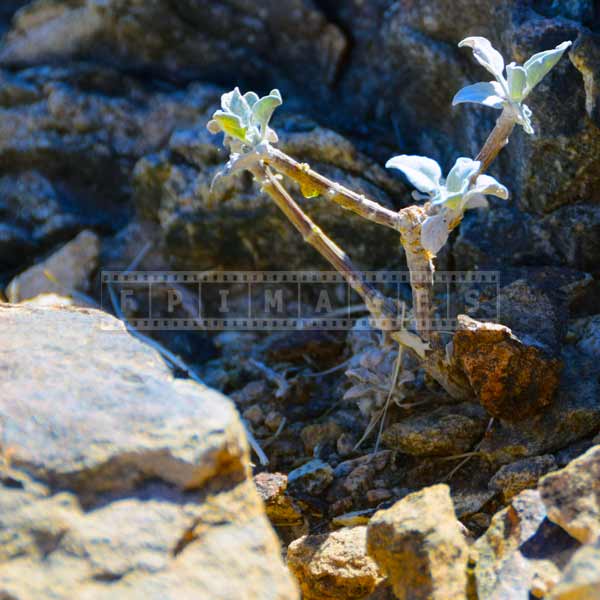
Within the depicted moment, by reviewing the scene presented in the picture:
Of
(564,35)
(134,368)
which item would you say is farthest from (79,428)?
(564,35)

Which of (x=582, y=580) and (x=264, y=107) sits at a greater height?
(x=264, y=107)

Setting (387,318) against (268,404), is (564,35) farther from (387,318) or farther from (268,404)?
(268,404)

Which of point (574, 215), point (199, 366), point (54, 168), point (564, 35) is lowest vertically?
point (199, 366)

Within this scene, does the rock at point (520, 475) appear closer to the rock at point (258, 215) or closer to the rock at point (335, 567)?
the rock at point (335, 567)

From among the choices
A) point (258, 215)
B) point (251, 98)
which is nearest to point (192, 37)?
point (258, 215)

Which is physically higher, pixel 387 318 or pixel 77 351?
pixel 77 351

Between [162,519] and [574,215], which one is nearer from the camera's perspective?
[162,519]
